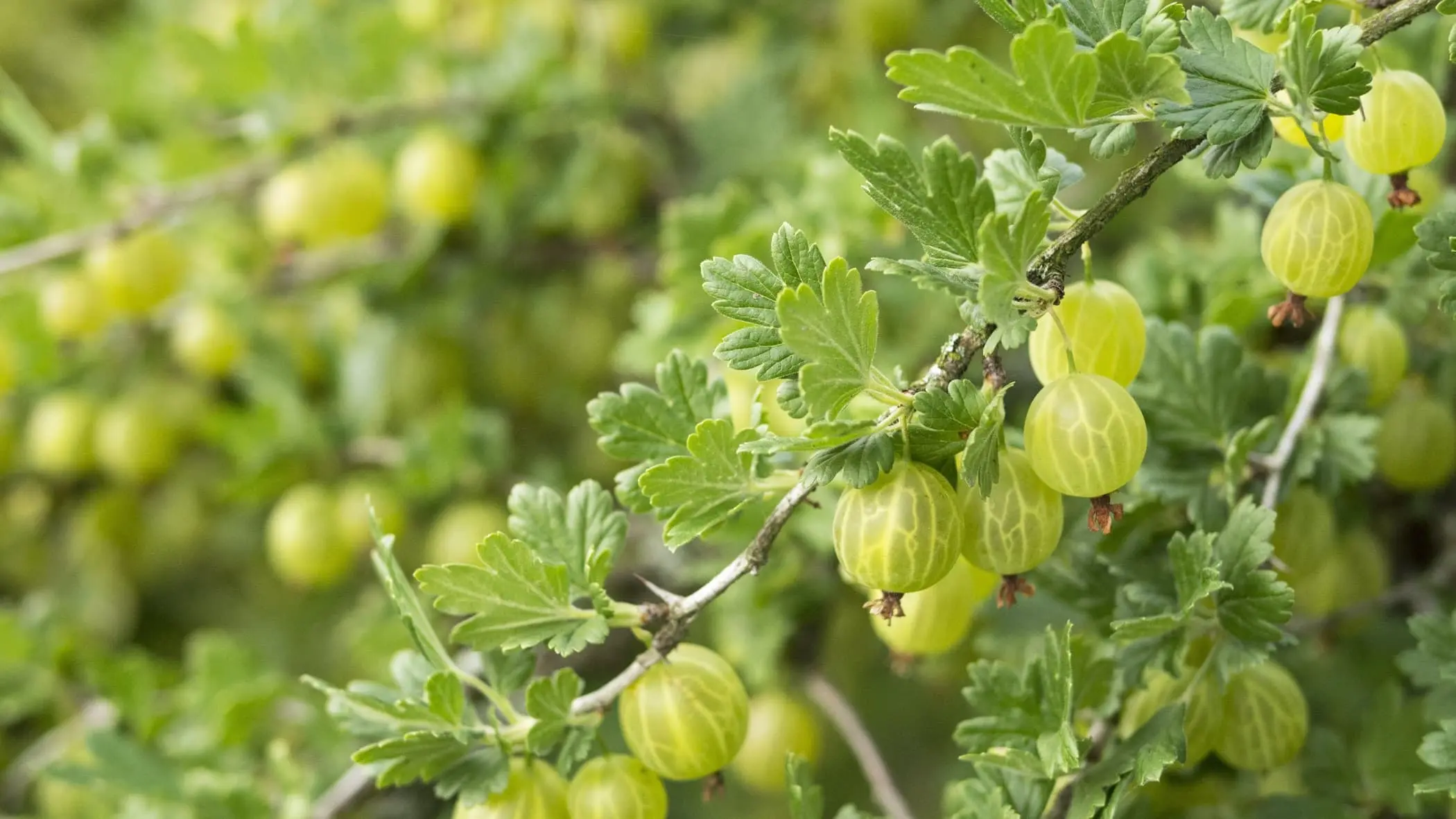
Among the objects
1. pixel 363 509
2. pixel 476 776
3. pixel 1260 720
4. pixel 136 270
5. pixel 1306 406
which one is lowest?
pixel 1260 720

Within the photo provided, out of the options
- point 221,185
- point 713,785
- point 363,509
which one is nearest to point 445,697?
point 713,785

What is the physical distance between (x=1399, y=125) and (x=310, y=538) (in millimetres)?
1020

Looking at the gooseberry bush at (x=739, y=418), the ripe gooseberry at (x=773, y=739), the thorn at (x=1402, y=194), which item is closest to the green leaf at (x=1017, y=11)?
the gooseberry bush at (x=739, y=418)

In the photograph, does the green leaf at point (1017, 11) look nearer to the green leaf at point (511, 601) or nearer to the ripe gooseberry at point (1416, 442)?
the green leaf at point (511, 601)

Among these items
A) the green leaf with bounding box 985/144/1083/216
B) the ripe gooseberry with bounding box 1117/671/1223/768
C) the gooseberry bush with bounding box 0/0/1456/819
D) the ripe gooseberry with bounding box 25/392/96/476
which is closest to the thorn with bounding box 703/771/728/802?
the gooseberry bush with bounding box 0/0/1456/819

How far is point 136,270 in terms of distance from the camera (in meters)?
1.17

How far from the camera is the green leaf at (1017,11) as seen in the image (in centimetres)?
42

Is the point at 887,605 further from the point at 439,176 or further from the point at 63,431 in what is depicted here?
the point at 63,431

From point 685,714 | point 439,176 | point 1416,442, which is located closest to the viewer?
point 685,714

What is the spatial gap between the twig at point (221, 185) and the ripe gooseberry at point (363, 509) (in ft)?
1.13

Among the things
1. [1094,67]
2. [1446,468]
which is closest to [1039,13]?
[1094,67]

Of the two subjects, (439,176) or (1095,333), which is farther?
(439,176)

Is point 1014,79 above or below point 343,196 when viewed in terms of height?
below

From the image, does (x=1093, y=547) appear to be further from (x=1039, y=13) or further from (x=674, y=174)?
(x=674, y=174)
